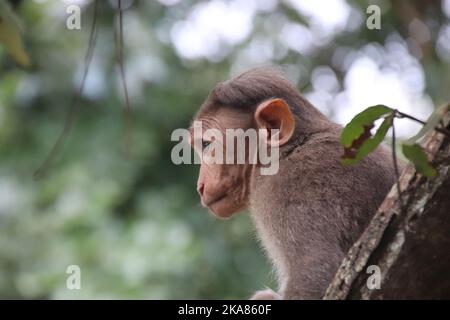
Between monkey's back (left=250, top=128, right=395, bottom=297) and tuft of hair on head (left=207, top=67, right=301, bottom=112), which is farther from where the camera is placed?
tuft of hair on head (left=207, top=67, right=301, bottom=112)

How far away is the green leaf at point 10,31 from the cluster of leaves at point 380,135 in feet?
6.10

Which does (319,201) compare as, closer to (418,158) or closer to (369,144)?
(369,144)

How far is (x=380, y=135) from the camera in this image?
9.87 feet

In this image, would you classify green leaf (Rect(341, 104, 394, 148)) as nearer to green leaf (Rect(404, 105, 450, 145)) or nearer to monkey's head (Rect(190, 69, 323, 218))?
green leaf (Rect(404, 105, 450, 145))

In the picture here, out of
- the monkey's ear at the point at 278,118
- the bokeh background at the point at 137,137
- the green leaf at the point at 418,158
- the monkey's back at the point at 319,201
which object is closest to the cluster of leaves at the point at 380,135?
the green leaf at the point at 418,158

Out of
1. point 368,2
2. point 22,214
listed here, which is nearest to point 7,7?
point 22,214

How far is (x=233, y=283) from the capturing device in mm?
9336

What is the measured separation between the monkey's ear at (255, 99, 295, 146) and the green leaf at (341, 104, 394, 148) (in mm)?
1377

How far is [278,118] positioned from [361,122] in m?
1.47

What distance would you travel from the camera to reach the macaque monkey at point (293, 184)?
3910mm

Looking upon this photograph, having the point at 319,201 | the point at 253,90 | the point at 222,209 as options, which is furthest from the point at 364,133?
the point at 222,209

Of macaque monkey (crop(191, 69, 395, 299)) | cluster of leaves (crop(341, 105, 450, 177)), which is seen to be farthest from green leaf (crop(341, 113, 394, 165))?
macaque monkey (crop(191, 69, 395, 299))

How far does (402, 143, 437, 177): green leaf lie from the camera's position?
2.79 metres
